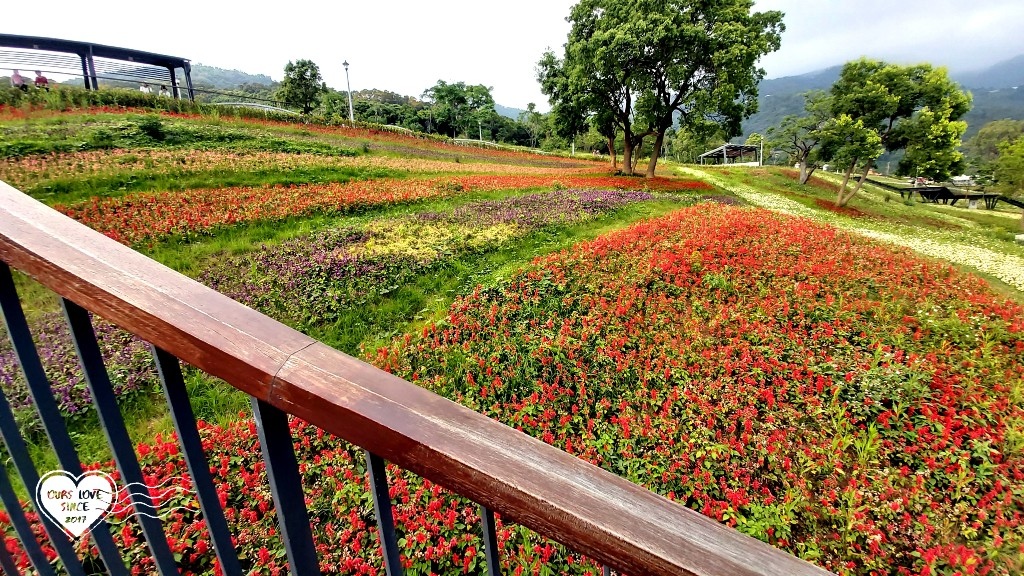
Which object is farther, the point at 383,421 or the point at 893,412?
the point at 893,412

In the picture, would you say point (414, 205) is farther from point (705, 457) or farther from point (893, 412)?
point (893, 412)

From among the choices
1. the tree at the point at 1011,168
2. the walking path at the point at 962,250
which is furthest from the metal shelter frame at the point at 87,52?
the tree at the point at 1011,168

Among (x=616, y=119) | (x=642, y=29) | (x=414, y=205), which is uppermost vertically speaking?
(x=642, y=29)

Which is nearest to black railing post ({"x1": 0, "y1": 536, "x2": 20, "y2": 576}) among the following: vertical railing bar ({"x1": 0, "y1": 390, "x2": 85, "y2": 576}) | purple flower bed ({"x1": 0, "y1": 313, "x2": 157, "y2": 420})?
vertical railing bar ({"x1": 0, "y1": 390, "x2": 85, "y2": 576})

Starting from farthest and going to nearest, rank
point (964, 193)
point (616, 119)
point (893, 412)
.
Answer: point (964, 193) → point (616, 119) → point (893, 412)

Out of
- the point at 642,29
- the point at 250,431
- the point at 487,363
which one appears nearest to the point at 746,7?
the point at 642,29

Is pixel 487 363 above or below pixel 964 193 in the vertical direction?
above

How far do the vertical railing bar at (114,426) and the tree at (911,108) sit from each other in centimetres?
2938

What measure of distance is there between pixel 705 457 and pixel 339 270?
609 centimetres

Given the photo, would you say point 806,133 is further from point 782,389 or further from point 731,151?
point 731,151

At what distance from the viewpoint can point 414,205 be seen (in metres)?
12.4

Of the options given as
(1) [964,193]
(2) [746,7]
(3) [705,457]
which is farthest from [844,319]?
(1) [964,193]

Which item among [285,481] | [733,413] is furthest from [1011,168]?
[285,481]

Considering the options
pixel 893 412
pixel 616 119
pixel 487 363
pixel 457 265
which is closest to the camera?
pixel 893 412
